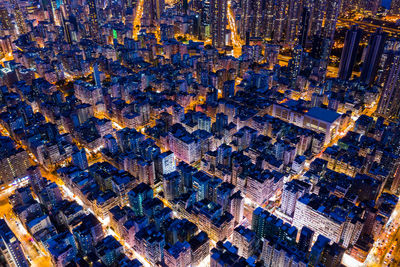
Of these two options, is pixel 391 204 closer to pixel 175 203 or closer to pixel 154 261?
pixel 175 203

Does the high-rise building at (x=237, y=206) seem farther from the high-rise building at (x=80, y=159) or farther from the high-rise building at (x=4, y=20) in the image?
the high-rise building at (x=4, y=20)

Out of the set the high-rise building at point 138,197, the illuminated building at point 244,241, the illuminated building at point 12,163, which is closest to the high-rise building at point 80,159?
the illuminated building at point 12,163

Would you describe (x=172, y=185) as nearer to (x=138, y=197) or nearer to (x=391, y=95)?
(x=138, y=197)

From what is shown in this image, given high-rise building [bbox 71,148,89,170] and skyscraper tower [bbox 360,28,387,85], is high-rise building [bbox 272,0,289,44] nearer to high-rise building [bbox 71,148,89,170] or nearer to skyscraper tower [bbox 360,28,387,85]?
skyscraper tower [bbox 360,28,387,85]

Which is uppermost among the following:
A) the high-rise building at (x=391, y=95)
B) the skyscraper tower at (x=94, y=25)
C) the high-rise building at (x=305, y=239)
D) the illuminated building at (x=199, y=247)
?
the skyscraper tower at (x=94, y=25)

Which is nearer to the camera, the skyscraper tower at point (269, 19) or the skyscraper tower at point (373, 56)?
the skyscraper tower at point (373, 56)

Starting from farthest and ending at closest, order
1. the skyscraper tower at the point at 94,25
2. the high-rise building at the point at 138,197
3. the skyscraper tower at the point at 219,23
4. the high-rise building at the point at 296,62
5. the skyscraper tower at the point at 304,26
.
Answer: the skyscraper tower at the point at 94,25
the skyscraper tower at the point at 219,23
the skyscraper tower at the point at 304,26
the high-rise building at the point at 296,62
the high-rise building at the point at 138,197

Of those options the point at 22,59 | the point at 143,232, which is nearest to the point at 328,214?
the point at 143,232

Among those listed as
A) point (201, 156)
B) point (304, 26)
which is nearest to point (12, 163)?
point (201, 156)
